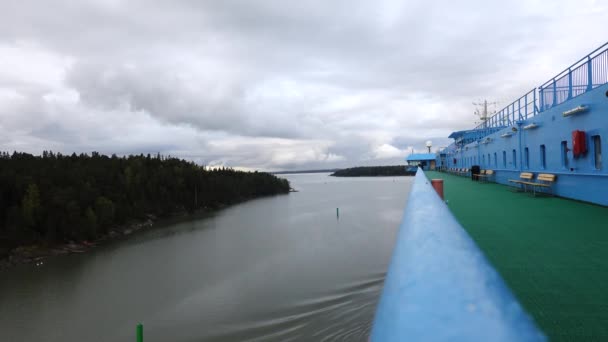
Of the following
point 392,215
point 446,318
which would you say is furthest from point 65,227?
point 446,318

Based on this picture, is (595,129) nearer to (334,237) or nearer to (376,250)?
(376,250)

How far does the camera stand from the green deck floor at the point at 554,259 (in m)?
2.42

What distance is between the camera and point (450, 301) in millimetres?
629

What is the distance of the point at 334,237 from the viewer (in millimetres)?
26922

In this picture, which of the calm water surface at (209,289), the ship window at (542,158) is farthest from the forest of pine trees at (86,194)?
the ship window at (542,158)

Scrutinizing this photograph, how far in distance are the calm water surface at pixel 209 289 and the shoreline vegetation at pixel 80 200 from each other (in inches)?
127

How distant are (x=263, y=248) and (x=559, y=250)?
22356 mm

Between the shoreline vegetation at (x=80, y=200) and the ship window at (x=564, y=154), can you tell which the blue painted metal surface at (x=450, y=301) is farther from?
the shoreline vegetation at (x=80, y=200)

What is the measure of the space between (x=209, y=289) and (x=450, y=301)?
17527 mm

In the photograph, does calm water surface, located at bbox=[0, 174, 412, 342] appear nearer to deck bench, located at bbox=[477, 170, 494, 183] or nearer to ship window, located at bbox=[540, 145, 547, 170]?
deck bench, located at bbox=[477, 170, 494, 183]

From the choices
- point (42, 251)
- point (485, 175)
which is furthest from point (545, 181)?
point (42, 251)

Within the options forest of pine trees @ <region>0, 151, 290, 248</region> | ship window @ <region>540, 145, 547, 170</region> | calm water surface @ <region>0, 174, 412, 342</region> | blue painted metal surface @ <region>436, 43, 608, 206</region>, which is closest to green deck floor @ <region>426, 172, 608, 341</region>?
blue painted metal surface @ <region>436, 43, 608, 206</region>

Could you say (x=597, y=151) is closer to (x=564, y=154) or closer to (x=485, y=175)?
(x=564, y=154)

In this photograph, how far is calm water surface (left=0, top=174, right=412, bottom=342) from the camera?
39.3 ft
